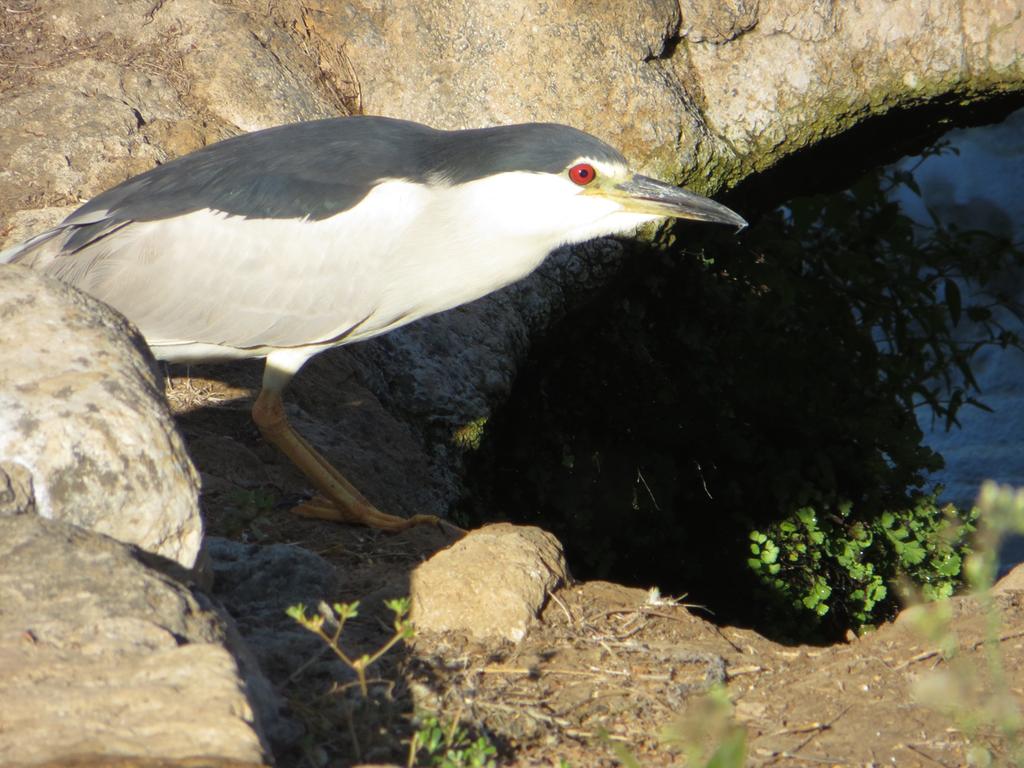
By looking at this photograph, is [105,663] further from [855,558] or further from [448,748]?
[855,558]

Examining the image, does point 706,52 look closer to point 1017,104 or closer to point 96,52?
point 1017,104

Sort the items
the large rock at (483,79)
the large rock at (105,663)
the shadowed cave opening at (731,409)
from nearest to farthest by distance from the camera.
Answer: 1. the large rock at (105,663)
2. the large rock at (483,79)
3. the shadowed cave opening at (731,409)

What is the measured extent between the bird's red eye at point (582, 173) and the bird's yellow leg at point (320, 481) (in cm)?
119

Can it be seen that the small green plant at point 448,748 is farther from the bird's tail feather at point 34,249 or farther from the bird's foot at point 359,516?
the bird's tail feather at point 34,249

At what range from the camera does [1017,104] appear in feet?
19.1

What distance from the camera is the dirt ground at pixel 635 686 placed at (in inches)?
89.6

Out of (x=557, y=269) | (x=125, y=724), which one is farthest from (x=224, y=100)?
(x=125, y=724)

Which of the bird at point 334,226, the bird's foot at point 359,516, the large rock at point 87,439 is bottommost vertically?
the bird's foot at point 359,516

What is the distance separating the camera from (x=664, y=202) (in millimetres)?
3467

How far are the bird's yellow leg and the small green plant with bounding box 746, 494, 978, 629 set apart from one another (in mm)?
2725

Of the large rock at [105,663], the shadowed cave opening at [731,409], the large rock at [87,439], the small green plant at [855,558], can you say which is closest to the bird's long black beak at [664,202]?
the large rock at [87,439]

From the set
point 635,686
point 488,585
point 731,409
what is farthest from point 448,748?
point 731,409

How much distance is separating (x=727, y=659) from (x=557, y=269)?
258 cm

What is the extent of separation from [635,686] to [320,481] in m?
1.45
